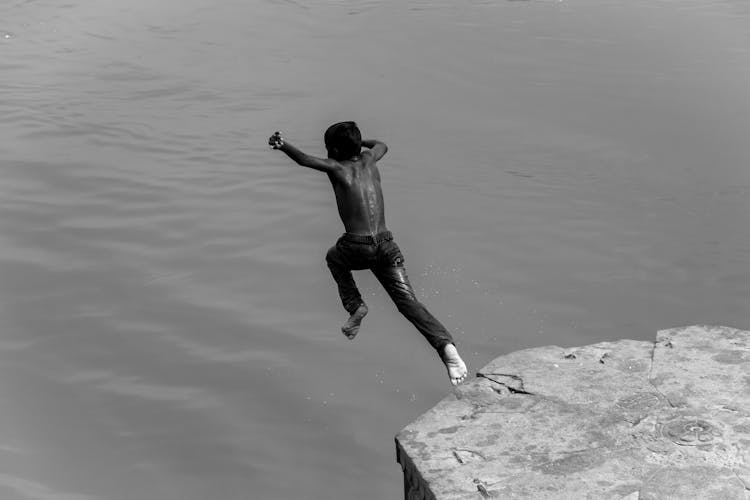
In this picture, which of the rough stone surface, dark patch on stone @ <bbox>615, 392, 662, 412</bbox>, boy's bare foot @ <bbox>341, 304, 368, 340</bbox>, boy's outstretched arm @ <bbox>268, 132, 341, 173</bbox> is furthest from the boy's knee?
dark patch on stone @ <bbox>615, 392, 662, 412</bbox>

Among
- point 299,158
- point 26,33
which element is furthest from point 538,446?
point 26,33

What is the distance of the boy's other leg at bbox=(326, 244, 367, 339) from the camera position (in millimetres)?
7680

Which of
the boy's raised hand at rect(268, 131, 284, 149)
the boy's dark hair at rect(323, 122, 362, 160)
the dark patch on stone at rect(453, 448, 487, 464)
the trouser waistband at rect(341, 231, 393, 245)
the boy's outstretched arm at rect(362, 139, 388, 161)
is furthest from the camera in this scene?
the boy's outstretched arm at rect(362, 139, 388, 161)

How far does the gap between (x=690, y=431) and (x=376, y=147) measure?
2490 millimetres

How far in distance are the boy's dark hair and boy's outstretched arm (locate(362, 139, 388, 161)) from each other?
252 millimetres

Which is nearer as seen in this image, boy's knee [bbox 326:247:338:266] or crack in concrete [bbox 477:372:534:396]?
boy's knee [bbox 326:247:338:266]

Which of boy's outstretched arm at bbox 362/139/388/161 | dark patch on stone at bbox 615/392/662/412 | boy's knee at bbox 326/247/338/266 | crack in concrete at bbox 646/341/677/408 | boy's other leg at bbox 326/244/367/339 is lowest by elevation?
dark patch on stone at bbox 615/392/662/412

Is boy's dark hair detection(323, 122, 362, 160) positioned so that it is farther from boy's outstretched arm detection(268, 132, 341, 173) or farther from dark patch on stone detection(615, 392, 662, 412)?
dark patch on stone detection(615, 392, 662, 412)

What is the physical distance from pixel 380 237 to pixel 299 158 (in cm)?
76

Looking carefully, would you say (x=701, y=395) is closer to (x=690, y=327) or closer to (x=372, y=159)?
(x=690, y=327)

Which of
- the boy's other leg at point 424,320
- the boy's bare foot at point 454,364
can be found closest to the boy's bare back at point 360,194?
the boy's other leg at point 424,320

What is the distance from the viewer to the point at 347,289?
7.84 metres

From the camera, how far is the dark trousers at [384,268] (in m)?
7.55

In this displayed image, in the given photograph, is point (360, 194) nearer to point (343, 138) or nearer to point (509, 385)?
point (343, 138)
